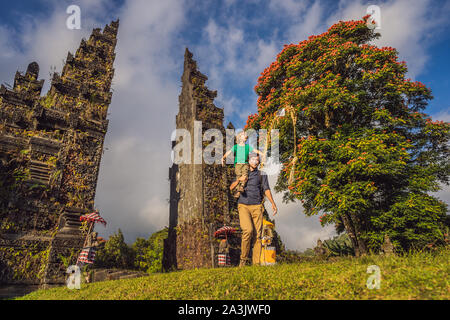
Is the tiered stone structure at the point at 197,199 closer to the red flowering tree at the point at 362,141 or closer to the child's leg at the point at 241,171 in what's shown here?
the red flowering tree at the point at 362,141

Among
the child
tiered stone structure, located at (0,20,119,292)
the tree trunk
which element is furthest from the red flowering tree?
tiered stone structure, located at (0,20,119,292)

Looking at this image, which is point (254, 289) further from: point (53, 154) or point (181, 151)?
point (181, 151)

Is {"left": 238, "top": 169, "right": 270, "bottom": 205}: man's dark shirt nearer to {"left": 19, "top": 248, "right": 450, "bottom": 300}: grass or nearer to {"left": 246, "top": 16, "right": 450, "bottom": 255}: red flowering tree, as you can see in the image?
{"left": 19, "top": 248, "right": 450, "bottom": 300}: grass

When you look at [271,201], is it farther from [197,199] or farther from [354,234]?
[197,199]

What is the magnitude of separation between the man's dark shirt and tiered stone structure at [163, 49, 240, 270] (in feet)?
21.1

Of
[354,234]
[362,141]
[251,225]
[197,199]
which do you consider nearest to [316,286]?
[251,225]

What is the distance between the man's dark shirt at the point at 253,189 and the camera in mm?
6492

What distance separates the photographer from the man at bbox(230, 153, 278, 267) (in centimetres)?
630

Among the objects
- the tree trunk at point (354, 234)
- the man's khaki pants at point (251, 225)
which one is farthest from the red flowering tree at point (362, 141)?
the man's khaki pants at point (251, 225)

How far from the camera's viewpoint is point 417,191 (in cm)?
1078

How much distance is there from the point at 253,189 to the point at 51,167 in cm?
887
